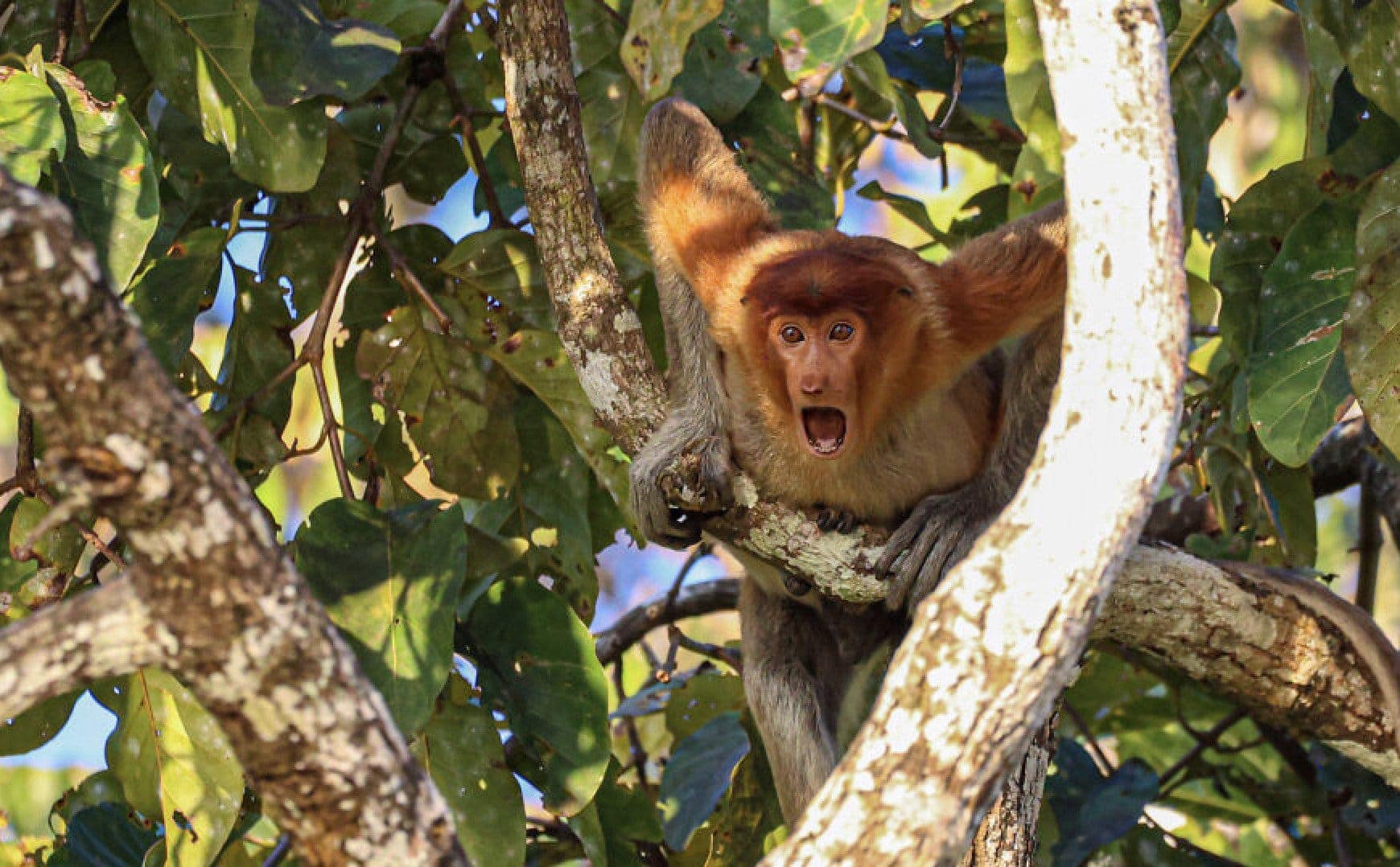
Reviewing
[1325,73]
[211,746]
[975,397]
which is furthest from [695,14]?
[211,746]

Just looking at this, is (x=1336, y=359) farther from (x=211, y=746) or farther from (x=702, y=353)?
(x=211, y=746)

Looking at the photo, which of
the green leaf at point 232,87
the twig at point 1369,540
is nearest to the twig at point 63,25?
the green leaf at point 232,87

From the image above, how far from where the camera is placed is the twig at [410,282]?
12.5 ft

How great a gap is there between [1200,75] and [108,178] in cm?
259

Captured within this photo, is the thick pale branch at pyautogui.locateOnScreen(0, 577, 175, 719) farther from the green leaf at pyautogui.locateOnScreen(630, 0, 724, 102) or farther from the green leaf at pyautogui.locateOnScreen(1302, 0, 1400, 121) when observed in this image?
the green leaf at pyautogui.locateOnScreen(1302, 0, 1400, 121)

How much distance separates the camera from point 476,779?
3.48m

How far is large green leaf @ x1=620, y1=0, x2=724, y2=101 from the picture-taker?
3.01 meters

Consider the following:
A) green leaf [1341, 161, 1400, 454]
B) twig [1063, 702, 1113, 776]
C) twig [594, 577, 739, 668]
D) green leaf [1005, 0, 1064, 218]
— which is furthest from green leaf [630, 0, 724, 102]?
twig [1063, 702, 1113, 776]

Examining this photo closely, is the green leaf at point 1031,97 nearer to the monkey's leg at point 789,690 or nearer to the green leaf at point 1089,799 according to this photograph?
the monkey's leg at point 789,690

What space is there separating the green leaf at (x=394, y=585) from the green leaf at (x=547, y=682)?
32 centimetres

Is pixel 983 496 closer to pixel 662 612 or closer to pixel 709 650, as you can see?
pixel 709 650

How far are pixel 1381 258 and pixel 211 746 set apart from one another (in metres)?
2.80

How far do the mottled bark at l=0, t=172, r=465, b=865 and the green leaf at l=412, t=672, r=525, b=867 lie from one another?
1581mm

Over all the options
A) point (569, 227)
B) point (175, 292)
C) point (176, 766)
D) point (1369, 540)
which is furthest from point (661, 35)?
point (1369, 540)
